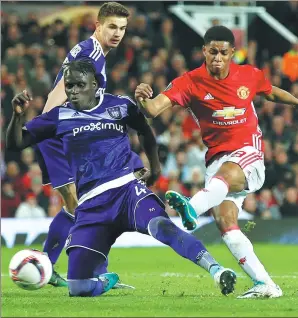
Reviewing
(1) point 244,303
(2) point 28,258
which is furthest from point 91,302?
(1) point 244,303

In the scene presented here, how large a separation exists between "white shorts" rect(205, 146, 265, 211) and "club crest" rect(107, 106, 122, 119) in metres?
0.98

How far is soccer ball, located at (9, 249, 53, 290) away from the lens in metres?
7.55

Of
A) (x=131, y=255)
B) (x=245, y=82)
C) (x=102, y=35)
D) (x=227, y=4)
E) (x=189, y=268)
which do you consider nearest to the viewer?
(x=245, y=82)

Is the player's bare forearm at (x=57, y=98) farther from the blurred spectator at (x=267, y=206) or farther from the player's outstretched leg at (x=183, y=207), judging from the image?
the blurred spectator at (x=267, y=206)

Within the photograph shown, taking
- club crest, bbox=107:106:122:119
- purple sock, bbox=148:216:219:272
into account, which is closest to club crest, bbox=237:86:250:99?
club crest, bbox=107:106:122:119

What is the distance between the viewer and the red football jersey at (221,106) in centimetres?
854

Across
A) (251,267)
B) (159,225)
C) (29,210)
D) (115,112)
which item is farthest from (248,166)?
(29,210)

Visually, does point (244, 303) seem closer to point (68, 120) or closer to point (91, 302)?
point (91, 302)

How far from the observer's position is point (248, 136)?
337 inches

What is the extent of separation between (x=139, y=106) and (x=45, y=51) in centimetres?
1129

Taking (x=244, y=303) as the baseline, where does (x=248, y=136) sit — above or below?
above

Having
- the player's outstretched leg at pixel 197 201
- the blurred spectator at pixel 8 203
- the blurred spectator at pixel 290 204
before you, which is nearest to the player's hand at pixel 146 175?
the player's outstretched leg at pixel 197 201

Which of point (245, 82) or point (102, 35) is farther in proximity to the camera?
point (102, 35)

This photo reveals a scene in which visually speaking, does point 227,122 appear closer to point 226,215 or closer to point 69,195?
point 226,215
